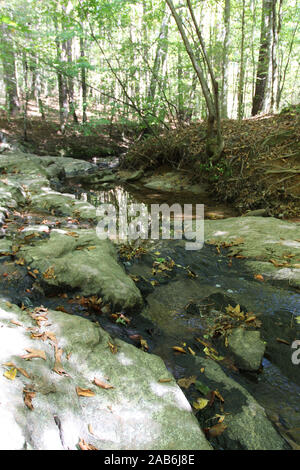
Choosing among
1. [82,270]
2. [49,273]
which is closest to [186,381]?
[82,270]

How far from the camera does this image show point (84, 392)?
1.82 m

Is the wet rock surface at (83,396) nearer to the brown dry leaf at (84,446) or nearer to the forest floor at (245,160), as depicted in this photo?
the brown dry leaf at (84,446)

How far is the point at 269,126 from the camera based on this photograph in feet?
29.5

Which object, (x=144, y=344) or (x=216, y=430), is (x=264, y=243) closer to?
(x=144, y=344)

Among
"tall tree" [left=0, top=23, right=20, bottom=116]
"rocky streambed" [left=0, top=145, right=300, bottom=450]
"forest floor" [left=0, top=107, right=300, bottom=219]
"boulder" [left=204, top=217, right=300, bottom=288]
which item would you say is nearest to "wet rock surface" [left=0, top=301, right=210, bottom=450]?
"rocky streambed" [left=0, top=145, right=300, bottom=450]

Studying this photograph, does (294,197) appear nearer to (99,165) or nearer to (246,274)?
(246,274)

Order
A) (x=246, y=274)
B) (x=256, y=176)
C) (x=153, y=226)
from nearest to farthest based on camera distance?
(x=246, y=274) → (x=153, y=226) → (x=256, y=176)

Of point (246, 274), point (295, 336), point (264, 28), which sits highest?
point (264, 28)

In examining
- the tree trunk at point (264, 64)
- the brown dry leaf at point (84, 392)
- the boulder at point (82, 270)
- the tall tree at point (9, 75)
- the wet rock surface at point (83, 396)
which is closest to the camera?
the wet rock surface at point (83, 396)

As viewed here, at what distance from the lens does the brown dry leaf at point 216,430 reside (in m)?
1.96

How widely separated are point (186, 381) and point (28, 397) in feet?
4.49

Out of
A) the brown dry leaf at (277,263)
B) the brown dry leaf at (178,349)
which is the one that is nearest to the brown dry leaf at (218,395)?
the brown dry leaf at (178,349)
